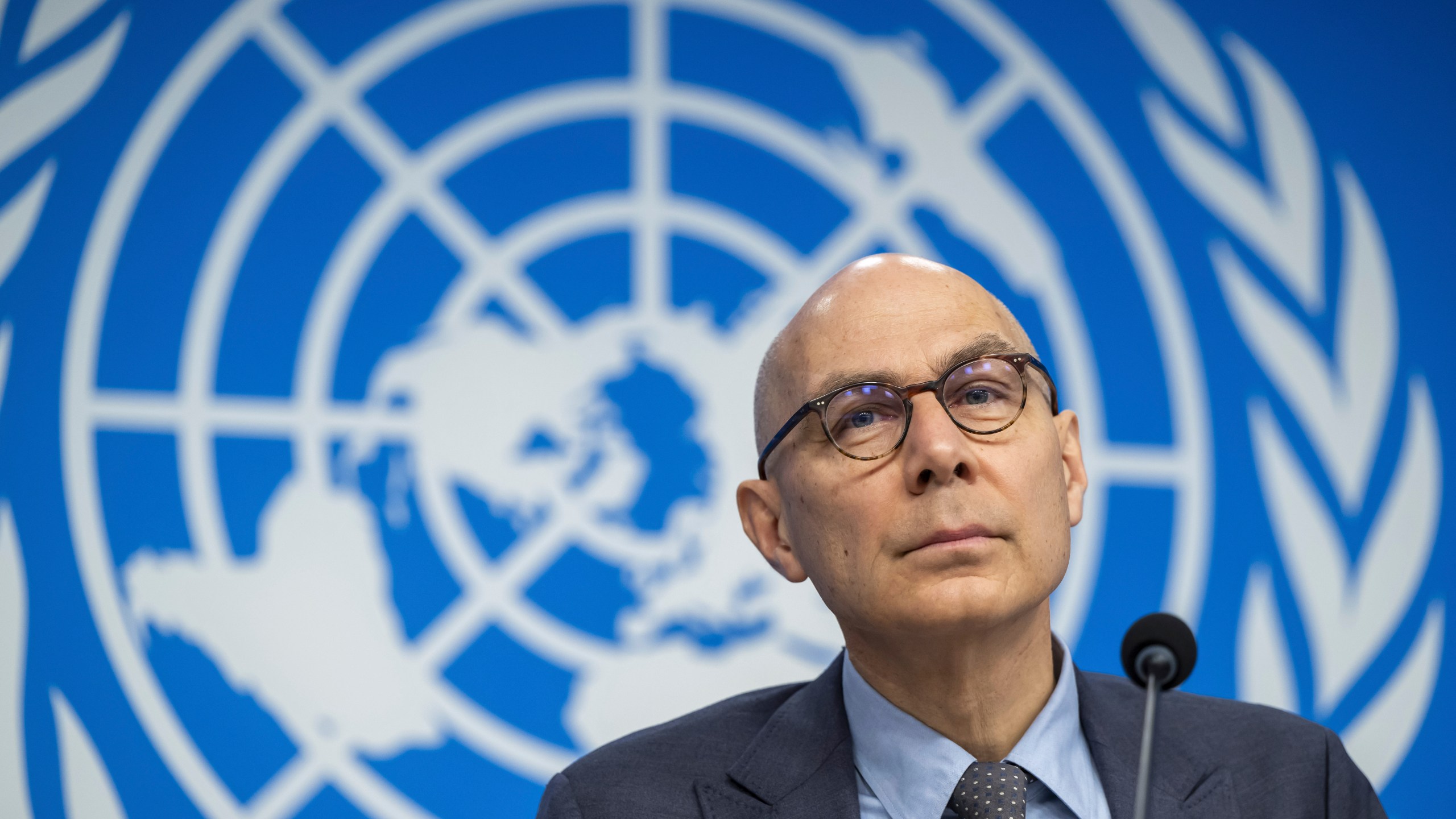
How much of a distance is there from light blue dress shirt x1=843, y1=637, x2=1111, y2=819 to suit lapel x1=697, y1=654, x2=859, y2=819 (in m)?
0.04

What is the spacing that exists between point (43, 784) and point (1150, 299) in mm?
3539

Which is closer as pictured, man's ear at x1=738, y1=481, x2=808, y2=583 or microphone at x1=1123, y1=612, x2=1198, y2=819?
microphone at x1=1123, y1=612, x2=1198, y2=819

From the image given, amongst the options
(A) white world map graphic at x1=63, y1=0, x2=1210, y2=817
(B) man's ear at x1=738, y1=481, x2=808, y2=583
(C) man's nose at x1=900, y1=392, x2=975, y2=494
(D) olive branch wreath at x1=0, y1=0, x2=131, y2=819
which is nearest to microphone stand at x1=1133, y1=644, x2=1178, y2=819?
(C) man's nose at x1=900, y1=392, x2=975, y2=494

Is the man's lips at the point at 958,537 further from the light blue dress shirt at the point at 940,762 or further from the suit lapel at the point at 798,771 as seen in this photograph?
the suit lapel at the point at 798,771

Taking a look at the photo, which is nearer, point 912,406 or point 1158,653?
point 1158,653

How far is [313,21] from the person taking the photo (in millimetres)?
3439

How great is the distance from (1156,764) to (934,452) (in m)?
0.78

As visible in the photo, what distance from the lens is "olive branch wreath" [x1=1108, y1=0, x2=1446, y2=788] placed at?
3730 mm

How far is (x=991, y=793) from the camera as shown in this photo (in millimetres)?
1900

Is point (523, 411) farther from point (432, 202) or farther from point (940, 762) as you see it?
point (940, 762)

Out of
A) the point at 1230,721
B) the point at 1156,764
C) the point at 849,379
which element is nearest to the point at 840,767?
the point at 1156,764

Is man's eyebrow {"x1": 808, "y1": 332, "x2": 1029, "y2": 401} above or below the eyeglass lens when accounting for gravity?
above

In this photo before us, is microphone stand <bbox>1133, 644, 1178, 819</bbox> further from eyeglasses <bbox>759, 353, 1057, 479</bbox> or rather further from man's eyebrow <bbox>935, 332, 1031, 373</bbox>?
man's eyebrow <bbox>935, 332, 1031, 373</bbox>

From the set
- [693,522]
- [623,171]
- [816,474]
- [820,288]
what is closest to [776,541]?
[816,474]
